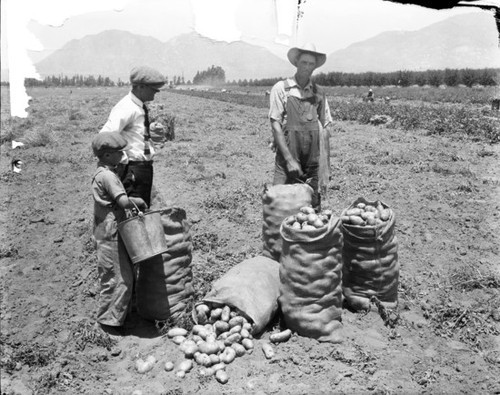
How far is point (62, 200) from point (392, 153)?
6467 millimetres

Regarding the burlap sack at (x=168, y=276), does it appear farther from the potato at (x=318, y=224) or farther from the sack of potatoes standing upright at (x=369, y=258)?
the sack of potatoes standing upright at (x=369, y=258)

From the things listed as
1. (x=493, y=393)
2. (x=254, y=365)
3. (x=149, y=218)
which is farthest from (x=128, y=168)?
(x=493, y=393)

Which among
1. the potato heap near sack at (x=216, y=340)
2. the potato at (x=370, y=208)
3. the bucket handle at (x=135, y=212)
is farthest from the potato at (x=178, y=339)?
the potato at (x=370, y=208)

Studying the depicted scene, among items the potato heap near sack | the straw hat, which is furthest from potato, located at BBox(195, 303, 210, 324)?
the straw hat

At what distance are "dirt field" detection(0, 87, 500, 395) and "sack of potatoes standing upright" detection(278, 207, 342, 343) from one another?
0.13 metres

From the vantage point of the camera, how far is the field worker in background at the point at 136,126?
152 inches

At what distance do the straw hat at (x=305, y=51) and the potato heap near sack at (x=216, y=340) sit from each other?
228cm

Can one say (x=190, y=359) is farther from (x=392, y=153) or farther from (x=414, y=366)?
(x=392, y=153)

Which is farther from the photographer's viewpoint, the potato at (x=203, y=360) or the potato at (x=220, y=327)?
the potato at (x=220, y=327)

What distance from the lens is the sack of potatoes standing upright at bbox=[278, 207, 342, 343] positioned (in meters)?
3.56

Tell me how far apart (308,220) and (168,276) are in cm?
121

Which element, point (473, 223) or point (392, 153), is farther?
point (392, 153)

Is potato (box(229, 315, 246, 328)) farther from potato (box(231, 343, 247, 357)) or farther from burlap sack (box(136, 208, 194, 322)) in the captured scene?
burlap sack (box(136, 208, 194, 322))

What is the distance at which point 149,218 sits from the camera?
142 inches
